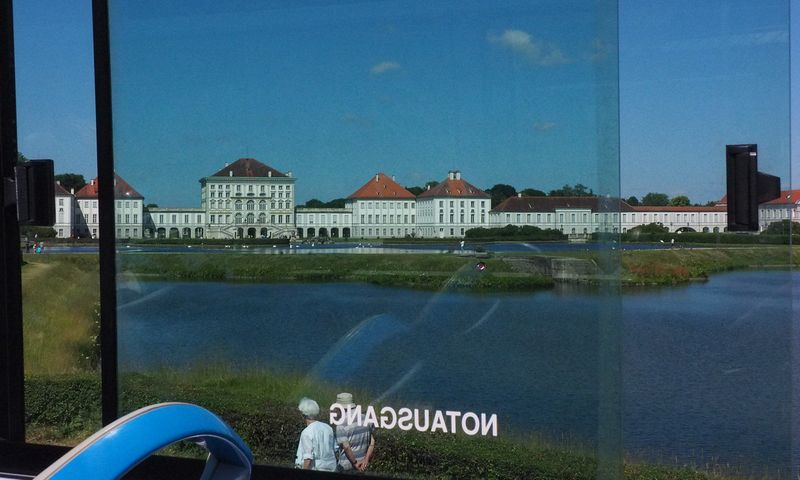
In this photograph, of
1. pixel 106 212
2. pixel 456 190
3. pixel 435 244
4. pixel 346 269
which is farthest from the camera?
pixel 106 212

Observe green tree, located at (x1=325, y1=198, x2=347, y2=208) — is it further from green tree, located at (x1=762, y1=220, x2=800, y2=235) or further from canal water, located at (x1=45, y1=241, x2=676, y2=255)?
green tree, located at (x1=762, y1=220, x2=800, y2=235)

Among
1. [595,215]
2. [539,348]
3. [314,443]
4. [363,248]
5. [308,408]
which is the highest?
[595,215]

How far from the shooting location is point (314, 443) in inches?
126

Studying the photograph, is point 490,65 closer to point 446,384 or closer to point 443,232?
point 443,232

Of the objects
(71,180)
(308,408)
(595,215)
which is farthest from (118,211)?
(595,215)

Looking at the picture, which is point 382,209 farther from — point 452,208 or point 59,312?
point 59,312

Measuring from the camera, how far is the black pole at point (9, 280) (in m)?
3.69

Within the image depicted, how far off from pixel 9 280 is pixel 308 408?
5.18 ft

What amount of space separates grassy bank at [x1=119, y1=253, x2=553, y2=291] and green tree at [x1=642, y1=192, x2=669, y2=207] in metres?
0.45

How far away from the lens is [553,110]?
2.93 m

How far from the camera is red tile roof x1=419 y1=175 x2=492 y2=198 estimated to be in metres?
3.05

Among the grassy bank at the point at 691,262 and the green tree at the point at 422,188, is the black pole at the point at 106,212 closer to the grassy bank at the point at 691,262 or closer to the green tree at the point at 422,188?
the green tree at the point at 422,188

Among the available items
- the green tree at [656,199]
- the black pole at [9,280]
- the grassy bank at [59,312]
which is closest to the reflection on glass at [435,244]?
the green tree at [656,199]

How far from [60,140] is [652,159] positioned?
2.57 meters
